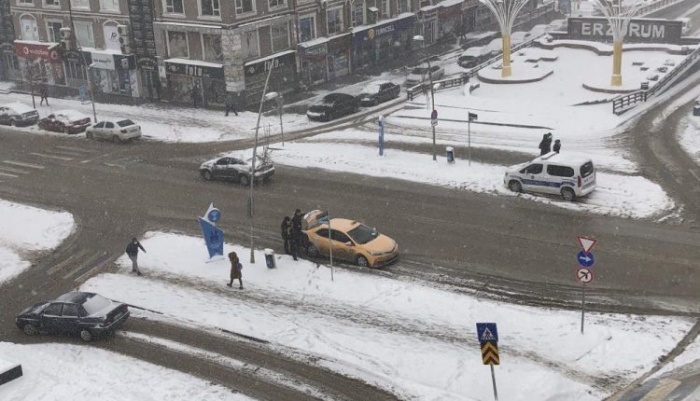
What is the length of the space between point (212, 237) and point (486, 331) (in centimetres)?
1430

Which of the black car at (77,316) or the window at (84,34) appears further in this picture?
the window at (84,34)

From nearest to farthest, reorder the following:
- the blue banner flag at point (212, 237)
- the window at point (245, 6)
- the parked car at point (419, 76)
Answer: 1. the blue banner flag at point (212, 237)
2. the window at point (245, 6)
3. the parked car at point (419, 76)

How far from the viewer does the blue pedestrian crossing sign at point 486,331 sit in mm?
19391

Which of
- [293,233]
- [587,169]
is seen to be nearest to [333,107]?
[587,169]

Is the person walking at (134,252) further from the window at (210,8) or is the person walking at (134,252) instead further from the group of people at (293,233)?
the window at (210,8)

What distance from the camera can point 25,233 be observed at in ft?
120

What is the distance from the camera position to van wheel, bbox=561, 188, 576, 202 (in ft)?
114

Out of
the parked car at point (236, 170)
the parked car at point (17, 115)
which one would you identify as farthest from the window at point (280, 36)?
the parked car at point (236, 170)

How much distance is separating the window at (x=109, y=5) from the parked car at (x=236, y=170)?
2554cm

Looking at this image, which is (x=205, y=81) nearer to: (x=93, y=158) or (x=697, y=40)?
(x=93, y=158)

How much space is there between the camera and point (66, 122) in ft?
174

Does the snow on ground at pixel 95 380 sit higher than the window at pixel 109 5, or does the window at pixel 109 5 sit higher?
the window at pixel 109 5

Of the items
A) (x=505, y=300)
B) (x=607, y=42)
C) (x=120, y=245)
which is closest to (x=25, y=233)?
(x=120, y=245)

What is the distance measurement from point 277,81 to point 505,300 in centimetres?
3625
